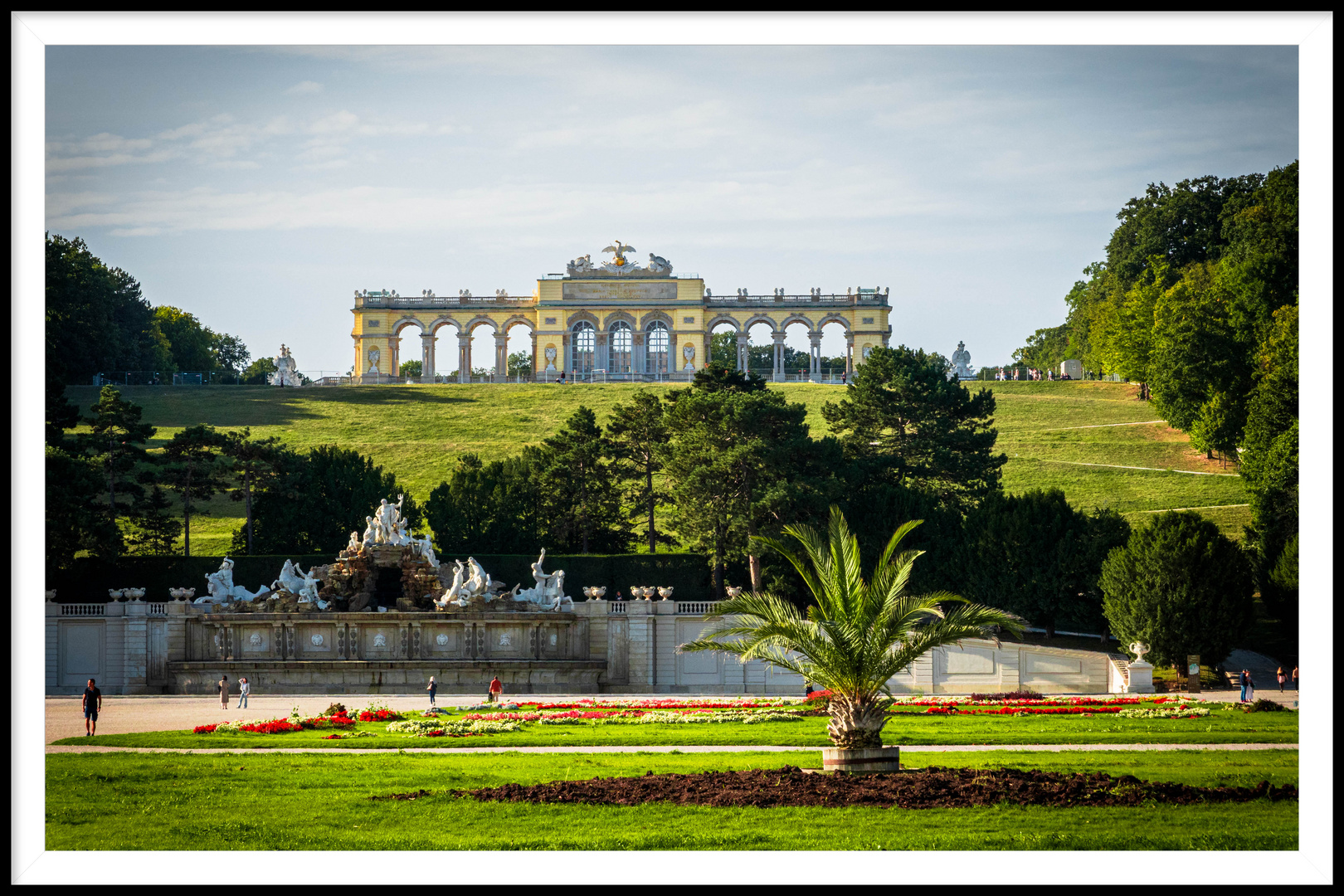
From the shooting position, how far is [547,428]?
203ft

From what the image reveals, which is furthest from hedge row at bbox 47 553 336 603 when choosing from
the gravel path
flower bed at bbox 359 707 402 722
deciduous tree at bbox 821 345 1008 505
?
the gravel path

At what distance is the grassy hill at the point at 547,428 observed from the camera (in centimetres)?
5019

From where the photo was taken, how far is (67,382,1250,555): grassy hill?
165ft

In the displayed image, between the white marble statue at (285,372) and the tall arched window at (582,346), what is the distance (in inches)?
664

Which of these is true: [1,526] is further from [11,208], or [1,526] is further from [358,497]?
[358,497]

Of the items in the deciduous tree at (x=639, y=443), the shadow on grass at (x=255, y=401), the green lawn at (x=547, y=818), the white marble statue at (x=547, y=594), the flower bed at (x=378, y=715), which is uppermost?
the shadow on grass at (x=255, y=401)

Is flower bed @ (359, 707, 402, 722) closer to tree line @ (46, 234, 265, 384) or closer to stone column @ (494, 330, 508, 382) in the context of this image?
tree line @ (46, 234, 265, 384)

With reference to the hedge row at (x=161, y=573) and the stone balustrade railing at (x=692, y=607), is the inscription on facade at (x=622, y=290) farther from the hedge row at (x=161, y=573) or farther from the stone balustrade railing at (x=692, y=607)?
the stone balustrade railing at (x=692, y=607)

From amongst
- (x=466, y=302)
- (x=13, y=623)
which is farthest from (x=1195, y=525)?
(x=466, y=302)

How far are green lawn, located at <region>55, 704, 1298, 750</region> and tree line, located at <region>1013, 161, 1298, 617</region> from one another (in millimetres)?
13156

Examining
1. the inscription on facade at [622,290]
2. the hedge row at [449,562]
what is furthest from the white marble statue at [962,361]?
the hedge row at [449,562]

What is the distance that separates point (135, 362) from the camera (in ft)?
239

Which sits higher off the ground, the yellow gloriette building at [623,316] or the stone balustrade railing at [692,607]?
the yellow gloriette building at [623,316]

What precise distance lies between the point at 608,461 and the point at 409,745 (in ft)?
88.4
